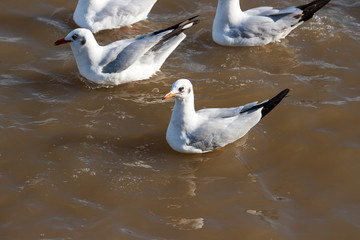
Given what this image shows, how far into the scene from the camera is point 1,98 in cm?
777

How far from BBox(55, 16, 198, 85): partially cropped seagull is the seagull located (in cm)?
161

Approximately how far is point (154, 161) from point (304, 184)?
1699mm

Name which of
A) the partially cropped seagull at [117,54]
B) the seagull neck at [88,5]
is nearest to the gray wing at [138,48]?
the partially cropped seagull at [117,54]

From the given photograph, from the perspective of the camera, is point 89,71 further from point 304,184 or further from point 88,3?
point 304,184

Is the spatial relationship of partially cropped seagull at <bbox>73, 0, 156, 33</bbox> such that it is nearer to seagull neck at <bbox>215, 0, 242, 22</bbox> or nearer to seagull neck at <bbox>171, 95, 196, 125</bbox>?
seagull neck at <bbox>215, 0, 242, 22</bbox>

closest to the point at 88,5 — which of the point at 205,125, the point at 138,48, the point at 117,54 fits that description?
the point at 117,54

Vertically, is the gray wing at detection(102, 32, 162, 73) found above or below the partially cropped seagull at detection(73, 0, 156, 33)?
below

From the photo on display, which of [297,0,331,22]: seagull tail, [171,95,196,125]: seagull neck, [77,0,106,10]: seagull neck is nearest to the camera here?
[171,95,196,125]: seagull neck

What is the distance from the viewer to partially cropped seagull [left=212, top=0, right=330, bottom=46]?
907 cm

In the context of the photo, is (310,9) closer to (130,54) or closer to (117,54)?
(130,54)

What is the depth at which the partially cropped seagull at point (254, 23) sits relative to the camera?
9070 millimetres

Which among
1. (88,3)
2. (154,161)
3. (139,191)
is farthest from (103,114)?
(88,3)

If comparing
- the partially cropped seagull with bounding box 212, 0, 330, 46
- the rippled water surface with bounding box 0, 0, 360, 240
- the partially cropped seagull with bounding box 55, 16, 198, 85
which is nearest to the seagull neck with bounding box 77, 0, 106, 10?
the rippled water surface with bounding box 0, 0, 360, 240

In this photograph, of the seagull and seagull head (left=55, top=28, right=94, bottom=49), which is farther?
seagull head (left=55, top=28, right=94, bottom=49)
